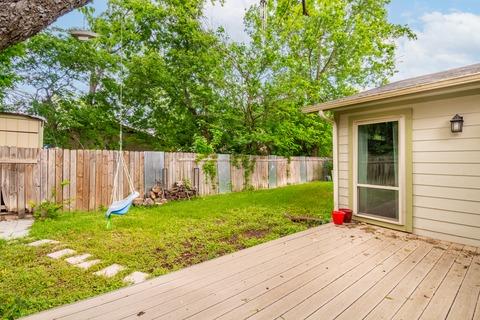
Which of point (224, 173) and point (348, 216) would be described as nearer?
point (348, 216)

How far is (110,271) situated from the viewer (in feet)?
9.28

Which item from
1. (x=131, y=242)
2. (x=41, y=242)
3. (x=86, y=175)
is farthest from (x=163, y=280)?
(x=86, y=175)

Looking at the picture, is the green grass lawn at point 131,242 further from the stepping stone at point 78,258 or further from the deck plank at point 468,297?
the deck plank at point 468,297

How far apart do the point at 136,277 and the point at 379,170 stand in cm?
392

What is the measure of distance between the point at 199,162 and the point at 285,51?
289 inches

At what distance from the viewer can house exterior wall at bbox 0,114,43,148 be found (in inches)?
235

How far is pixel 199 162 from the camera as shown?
8.48 metres

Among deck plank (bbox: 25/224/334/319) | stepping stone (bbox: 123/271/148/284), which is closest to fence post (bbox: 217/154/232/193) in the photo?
deck plank (bbox: 25/224/334/319)

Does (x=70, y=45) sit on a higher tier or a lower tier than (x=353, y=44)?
lower

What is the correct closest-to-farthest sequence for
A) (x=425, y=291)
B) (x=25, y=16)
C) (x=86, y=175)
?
1. (x=25, y=16)
2. (x=425, y=291)
3. (x=86, y=175)

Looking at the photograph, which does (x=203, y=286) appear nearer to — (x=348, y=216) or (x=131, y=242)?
(x=131, y=242)

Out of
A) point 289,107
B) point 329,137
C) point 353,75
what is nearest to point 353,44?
point 353,75

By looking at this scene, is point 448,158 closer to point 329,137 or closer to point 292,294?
point 292,294

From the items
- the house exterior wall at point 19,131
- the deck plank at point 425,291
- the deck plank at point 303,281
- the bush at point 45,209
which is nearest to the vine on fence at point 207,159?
the bush at point 45,209
